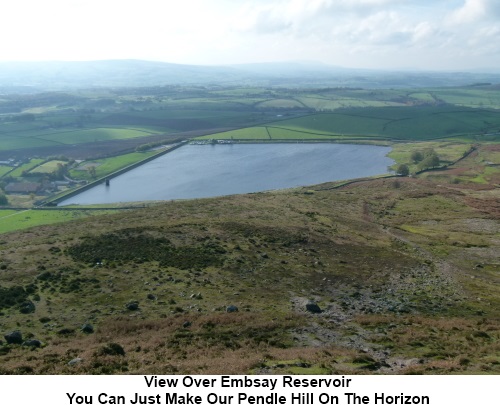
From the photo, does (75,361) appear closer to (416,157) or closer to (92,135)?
(416,157)

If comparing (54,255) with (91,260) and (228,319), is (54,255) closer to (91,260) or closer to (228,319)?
(91,260)

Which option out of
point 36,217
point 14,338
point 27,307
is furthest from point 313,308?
point 36,217

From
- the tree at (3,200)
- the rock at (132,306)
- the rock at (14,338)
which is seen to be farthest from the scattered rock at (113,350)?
the tree at (3,200)

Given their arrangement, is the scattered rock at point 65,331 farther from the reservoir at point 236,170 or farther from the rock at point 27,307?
the reservoir at point 236,170

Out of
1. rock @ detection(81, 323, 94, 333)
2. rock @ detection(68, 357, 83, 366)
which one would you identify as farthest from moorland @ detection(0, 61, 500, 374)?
rock @ detection(81, 323, 94, 333)

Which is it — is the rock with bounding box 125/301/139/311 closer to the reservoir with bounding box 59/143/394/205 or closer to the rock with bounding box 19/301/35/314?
the rock with bounding box 19/301/35/314

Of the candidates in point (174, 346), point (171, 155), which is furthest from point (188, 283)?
point (171, 155)

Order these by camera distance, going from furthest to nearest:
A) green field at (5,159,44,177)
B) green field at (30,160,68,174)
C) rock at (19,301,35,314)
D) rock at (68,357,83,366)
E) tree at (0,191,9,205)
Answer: green field at (30,160,68,174)
green field at (5,159,44,177)
tree at (0,191,9,205)
rock at (19,301,35,314)
rock at (68,357,83,366)
